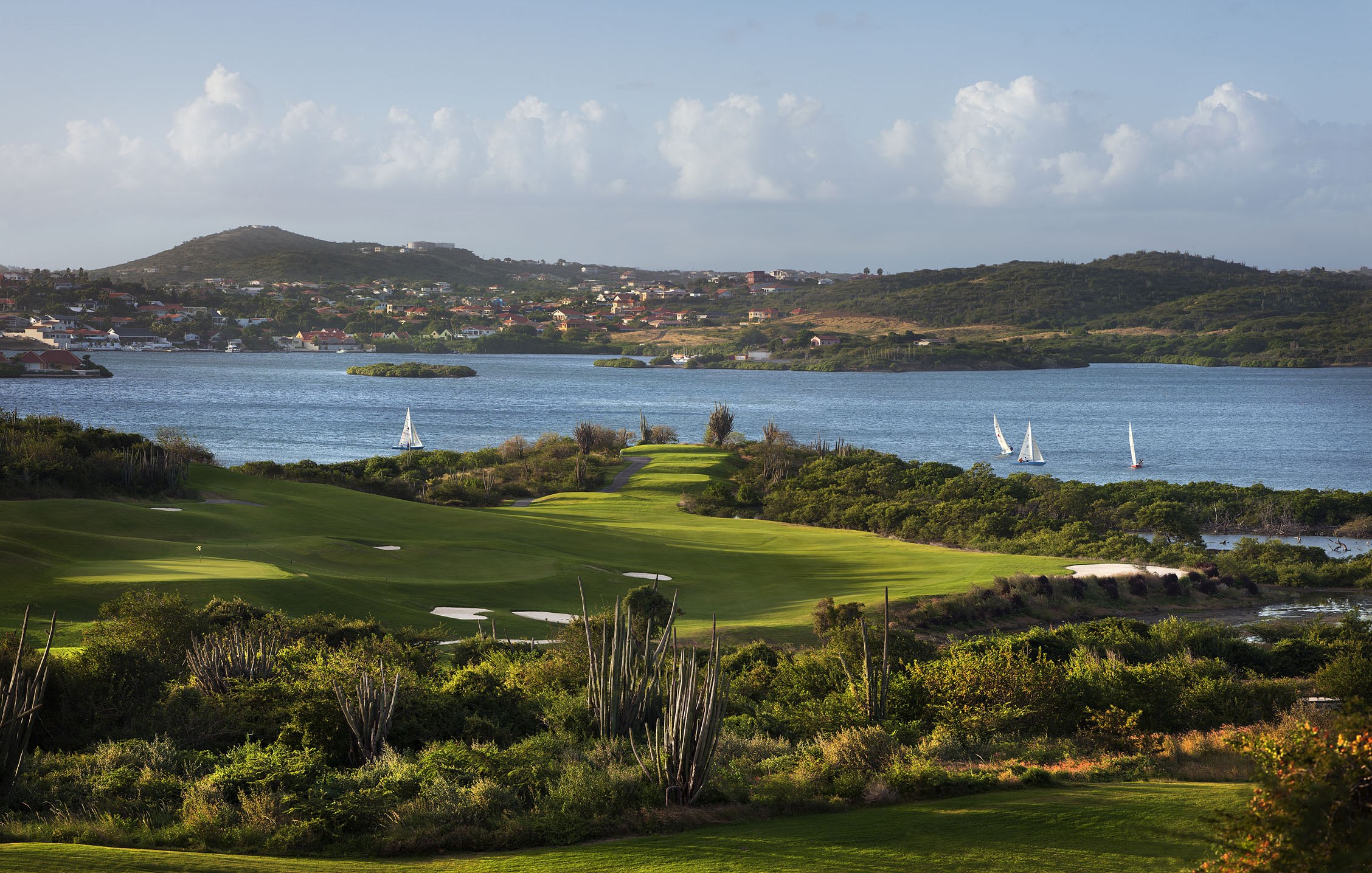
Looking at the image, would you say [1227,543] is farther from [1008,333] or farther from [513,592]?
[1008,333]

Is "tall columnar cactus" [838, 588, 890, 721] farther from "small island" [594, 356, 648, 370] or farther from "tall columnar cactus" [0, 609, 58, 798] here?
"small island" [594, 356, 648, 370]

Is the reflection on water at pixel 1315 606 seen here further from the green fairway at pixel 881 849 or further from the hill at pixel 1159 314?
the hill at pixel 1159 314

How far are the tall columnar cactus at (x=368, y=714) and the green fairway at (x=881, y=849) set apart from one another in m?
3.05

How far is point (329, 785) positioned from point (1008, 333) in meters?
177

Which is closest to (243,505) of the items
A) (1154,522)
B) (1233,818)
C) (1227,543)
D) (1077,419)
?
(1233,818)

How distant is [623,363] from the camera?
577 feet

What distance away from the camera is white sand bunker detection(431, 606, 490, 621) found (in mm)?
22203

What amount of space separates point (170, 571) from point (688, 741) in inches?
561

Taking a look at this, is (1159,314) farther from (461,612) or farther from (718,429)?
(461,612)

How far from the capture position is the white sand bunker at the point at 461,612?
874 inches

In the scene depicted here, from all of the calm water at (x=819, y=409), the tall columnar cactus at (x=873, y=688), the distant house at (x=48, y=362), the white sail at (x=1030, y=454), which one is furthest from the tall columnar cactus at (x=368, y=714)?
the distant house at (x=48, y=362)

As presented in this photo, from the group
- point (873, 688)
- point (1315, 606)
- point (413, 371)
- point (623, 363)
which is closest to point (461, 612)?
point (873, 688)

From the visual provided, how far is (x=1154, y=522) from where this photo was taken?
43906mm

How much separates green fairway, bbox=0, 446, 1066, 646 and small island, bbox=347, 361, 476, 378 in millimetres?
110642
